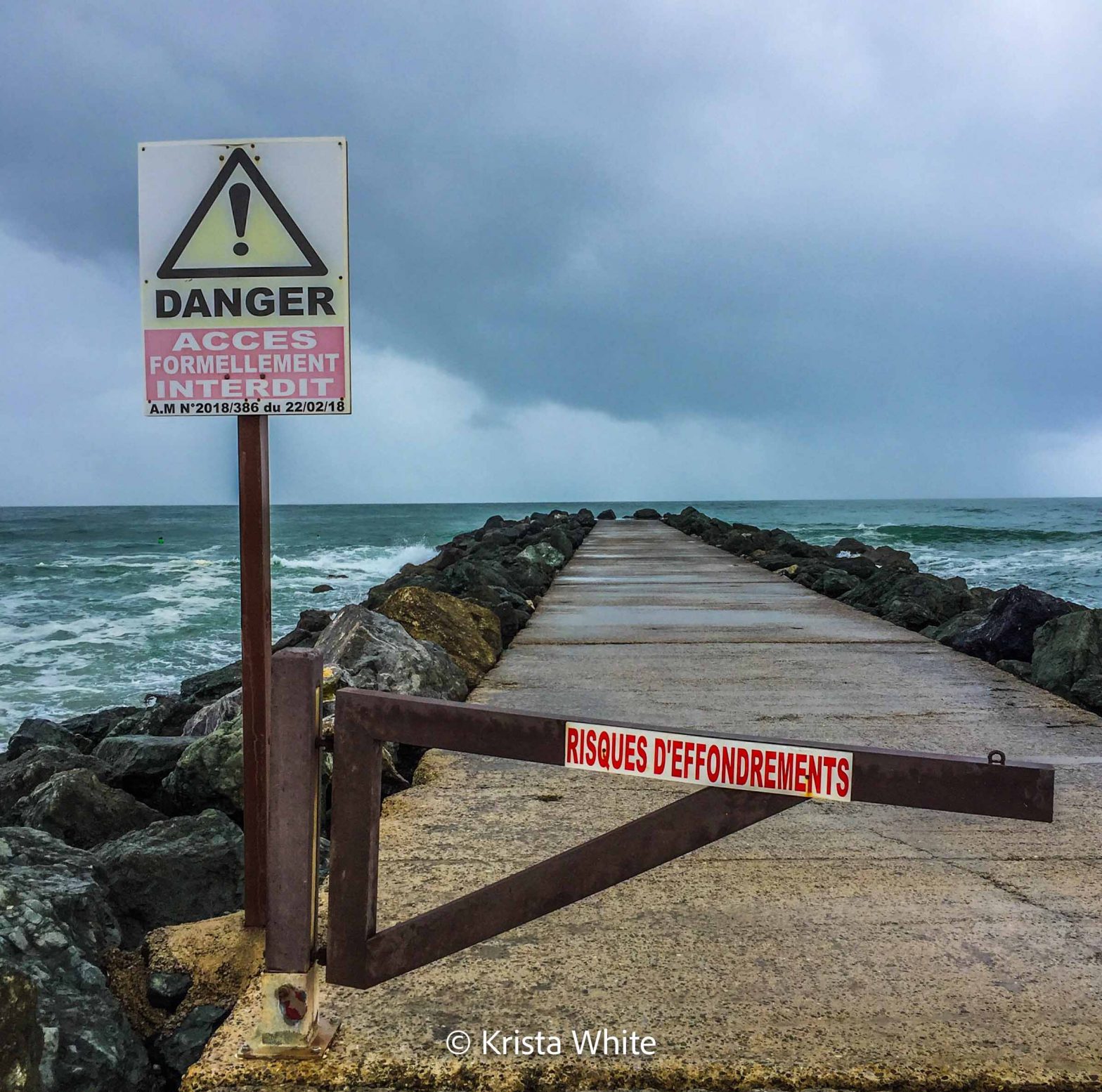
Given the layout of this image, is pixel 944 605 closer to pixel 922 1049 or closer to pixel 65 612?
pixel 922 1049

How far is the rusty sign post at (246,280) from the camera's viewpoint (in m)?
2.26

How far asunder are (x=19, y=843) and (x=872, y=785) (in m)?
2.33

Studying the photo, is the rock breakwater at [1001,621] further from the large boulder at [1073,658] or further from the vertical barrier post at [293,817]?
the vertical barrier post at [293,817]

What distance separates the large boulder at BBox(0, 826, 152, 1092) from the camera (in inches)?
74.9

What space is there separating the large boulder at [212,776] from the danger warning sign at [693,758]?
7.02 ft

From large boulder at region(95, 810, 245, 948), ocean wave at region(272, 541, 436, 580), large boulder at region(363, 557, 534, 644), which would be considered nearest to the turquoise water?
ocean wave at region(272, 541, 436, 580)

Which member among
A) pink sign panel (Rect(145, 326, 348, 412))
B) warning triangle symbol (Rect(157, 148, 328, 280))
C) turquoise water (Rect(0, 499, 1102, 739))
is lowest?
turquoise water (Rect(0, 499, 1102, 739))

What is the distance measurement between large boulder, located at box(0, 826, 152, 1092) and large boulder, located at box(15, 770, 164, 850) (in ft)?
2.33

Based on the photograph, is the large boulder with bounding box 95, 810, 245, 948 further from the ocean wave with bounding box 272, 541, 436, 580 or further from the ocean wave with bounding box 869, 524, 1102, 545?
the ocean wave with bounding box 869, 524, 1102, 545

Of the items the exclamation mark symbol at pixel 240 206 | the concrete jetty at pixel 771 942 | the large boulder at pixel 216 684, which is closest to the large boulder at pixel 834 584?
the concrete jetty at pixel 771 942

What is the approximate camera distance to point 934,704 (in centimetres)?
456

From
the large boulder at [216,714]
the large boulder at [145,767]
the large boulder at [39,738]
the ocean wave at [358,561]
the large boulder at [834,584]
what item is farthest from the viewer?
the ocean wave at [358,561]

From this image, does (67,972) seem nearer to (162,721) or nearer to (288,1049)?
(288,1049)

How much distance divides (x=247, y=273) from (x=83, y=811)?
209 centimetres
